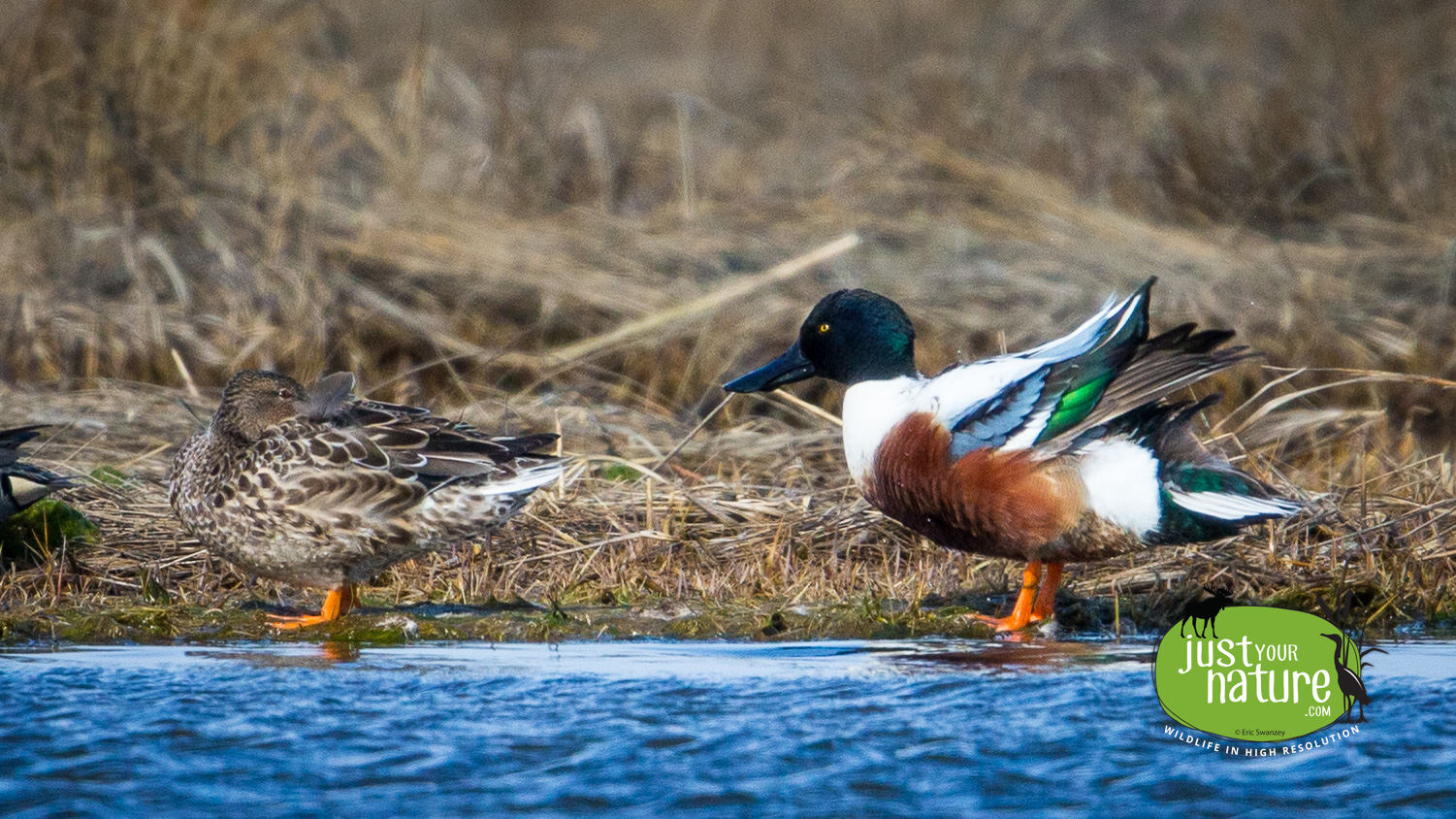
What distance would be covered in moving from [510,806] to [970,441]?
6.01ft

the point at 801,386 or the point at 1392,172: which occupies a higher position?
the point at 1392,172

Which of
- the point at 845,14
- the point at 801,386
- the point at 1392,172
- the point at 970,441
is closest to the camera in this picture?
the point at 970,441

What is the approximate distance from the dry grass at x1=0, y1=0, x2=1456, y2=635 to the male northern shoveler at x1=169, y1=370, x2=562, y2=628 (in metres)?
0.34

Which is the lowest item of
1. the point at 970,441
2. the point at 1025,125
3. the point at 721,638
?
the point at 721,638

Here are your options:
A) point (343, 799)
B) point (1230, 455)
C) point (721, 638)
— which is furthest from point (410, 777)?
point (1230, 455)

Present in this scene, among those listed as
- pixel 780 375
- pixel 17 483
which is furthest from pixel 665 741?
pixel 17 483

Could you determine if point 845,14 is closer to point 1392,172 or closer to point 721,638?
point 1392,172

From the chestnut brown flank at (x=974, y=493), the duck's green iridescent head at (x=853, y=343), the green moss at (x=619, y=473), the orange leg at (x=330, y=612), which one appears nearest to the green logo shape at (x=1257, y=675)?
the chestnut brown flank at (x=974, y=493)

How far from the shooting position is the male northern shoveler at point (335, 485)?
4.60 meters

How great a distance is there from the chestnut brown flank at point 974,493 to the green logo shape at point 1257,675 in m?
0.42

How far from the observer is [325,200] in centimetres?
865

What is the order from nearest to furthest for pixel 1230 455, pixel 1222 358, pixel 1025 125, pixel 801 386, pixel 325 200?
1. pixel 1222 358
2. pixel 1230 455
3. pixel 801 386
4. pixel 325 200
5. pixel 1025 125

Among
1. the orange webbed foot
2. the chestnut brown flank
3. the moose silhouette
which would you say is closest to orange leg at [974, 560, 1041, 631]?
the orange webbed foot

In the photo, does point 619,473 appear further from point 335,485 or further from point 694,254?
point 694,254
